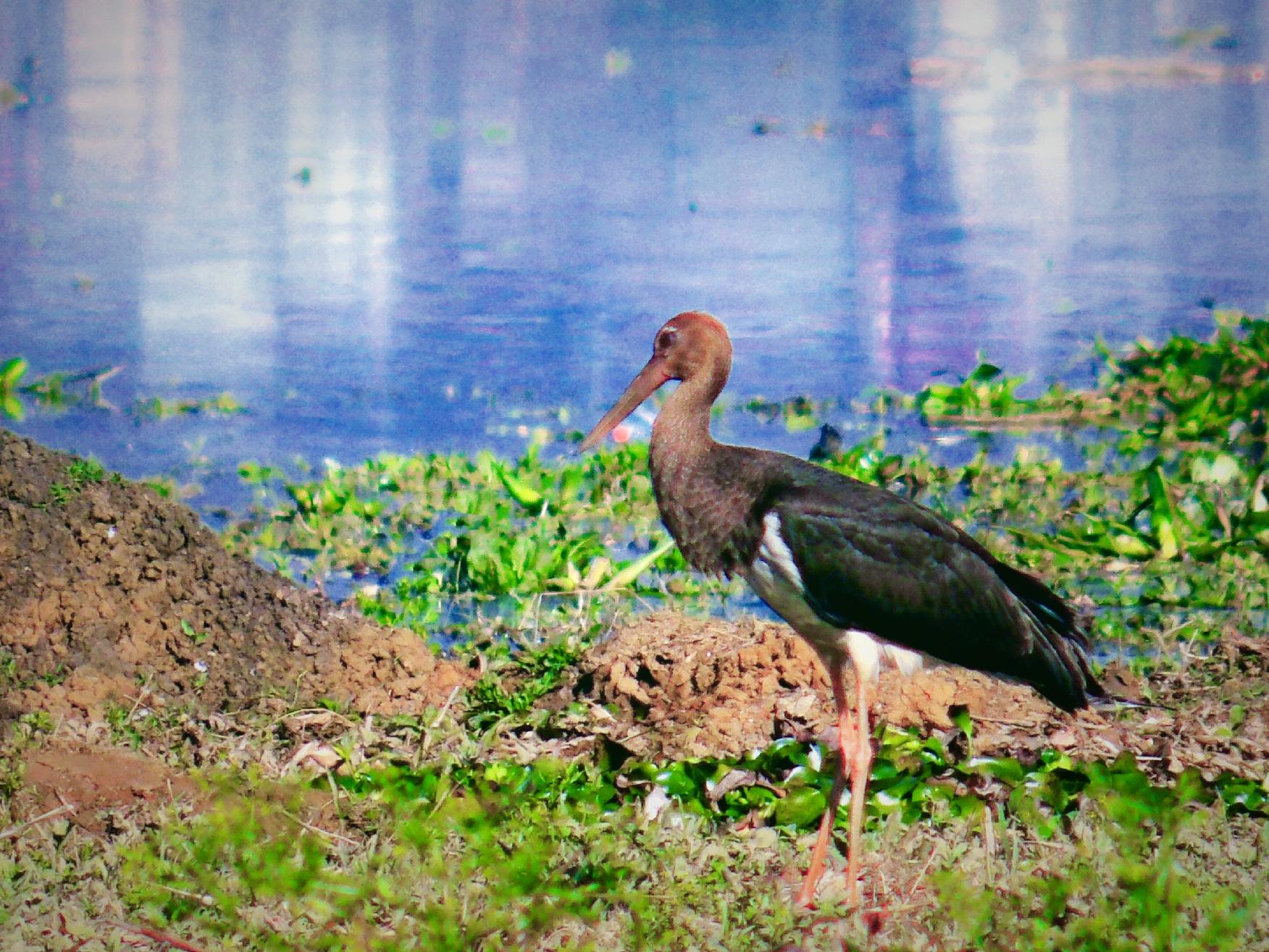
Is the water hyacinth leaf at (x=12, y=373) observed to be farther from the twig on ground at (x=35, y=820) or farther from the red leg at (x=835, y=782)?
the red leg at (x=835, y=782)

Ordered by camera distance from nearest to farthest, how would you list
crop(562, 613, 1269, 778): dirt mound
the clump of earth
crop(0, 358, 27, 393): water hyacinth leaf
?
1. crop(562, 613, 1269, 778): dirt mound
2. the clump of earth
3. crop(0, 358, 27, 393): water hyacinth leaf

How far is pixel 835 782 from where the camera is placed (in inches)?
A: 152

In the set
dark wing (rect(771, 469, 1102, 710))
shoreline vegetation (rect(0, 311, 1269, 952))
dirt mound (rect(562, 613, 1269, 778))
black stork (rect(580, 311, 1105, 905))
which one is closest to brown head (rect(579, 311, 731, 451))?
black stork (rect(580, 311, 1105, 905))

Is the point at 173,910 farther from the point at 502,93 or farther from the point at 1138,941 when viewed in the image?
the point at 502,93

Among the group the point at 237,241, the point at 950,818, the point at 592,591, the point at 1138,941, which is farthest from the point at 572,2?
the point at 1138,941

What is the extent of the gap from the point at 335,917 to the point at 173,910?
1.33 feet

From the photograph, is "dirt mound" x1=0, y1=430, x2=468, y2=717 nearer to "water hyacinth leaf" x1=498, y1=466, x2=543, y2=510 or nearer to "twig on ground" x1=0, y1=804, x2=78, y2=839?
"twig on ground" x1=0, y1=804, x2=78, y2=839

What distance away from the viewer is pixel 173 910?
10.9 ft

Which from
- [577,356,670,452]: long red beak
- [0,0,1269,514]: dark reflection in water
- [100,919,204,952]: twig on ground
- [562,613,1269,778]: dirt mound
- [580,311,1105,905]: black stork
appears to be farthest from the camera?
[0,0,1269,514]: dark reflection in water

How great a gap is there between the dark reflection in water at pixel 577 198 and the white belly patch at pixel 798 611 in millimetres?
2138

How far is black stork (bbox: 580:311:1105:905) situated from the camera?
3896 mm

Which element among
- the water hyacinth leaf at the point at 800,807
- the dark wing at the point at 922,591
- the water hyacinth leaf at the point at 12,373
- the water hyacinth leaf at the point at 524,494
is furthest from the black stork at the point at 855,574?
the water hyacinth leaf at the point at 12,373

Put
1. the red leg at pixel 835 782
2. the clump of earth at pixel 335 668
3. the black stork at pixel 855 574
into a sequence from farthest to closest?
the clump of earth at pixel 335 668 → the black stork at pixel 855 574 → the red leg at pixel 835 782

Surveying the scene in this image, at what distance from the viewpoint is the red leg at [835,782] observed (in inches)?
141
